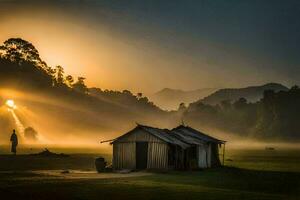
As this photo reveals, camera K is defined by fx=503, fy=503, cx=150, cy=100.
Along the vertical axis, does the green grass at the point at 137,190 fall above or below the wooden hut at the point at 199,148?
below

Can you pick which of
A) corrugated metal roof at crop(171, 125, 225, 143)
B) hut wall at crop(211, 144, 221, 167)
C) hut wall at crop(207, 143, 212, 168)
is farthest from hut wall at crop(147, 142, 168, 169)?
hut wall at crop(211, 144, 221, 167)

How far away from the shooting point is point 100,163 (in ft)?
166

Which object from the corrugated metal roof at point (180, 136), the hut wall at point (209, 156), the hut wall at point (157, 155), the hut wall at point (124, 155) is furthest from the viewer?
the hut wall at point (209, 156)

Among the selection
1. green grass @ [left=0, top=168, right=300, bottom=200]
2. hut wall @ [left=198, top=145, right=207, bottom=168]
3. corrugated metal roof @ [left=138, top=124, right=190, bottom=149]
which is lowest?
green grass @ [left=0, top=168, right=300, bottom=200]

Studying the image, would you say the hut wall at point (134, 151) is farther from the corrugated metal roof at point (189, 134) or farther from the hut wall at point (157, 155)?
the corrugated metal roof at point (189, 134)

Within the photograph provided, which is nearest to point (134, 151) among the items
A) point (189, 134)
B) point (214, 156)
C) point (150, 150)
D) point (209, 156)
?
point (150, 150)

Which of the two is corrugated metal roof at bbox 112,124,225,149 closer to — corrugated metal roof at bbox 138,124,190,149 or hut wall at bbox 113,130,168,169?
corrugated metal roof at bbox 138,124,190,149

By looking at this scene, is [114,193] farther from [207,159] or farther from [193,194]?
[207,159]

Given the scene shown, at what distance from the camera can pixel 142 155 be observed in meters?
54.0

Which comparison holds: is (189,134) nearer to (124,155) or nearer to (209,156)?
(209,156)

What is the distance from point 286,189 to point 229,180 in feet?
23.5

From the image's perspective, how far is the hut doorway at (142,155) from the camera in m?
53.8

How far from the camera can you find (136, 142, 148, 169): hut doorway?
53.8m

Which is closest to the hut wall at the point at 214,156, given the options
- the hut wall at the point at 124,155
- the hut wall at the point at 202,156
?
the hut wall at the point at 202,156
